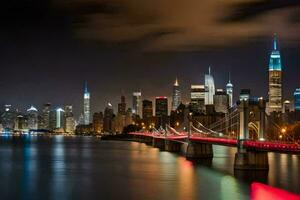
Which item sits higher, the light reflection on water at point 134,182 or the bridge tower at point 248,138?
the bridge tower at point 248,138

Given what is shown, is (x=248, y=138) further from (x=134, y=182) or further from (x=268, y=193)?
(x=268, y=193)

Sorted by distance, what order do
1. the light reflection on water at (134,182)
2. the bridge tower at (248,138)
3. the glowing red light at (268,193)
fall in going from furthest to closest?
the bridge tower at (248,138) < the light reflection on water at (134,182) < the glowing red light at (268,193)

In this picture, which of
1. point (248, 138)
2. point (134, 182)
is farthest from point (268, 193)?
point (248, 138)

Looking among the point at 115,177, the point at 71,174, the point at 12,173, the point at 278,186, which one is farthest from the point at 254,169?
the point at 12,173

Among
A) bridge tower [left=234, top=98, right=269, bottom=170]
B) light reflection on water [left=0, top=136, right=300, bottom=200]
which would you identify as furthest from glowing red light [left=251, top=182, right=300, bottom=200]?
bridge tower [left=234, top=98, right=269, bottom=170]

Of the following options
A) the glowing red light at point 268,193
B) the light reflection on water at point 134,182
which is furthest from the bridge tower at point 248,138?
the glowing red light at point 268,193

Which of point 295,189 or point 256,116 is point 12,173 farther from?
point 295,189

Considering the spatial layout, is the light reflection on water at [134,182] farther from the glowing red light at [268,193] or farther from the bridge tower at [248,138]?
the bridge tower at [248,138]

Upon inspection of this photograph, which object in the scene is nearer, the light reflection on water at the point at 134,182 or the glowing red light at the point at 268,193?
the glowing red light at the point at 268,193

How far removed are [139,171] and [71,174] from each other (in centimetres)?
852

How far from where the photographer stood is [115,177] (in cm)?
6184

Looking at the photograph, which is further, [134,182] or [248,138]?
[248,138]

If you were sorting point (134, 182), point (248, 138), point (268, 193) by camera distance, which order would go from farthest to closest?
point (248, 138) → point (134, 182) → point (268, 193)

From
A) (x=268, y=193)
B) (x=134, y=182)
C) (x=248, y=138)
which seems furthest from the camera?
(x=248, y=138)
